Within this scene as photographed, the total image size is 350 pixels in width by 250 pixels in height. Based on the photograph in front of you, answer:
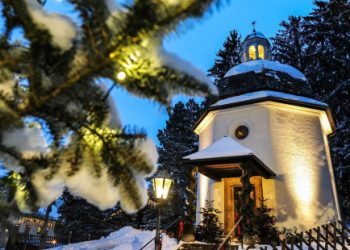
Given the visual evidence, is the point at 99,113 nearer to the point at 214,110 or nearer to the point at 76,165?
the point at 76,165

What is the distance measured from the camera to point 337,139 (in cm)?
2375

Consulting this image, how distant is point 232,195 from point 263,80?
21.2 ft

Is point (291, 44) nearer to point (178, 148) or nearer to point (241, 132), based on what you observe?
point (178, 148)

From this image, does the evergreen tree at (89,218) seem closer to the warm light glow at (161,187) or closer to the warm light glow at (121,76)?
the warm light glow at (161,187)

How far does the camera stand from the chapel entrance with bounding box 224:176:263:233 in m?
13.1

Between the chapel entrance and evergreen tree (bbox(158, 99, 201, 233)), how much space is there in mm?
12196

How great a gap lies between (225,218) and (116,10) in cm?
1343

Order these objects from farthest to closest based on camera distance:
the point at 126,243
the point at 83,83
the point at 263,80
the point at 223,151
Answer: the point at 263,80 → the point at 126,243 → the point at 223,151 → the point at 83,83

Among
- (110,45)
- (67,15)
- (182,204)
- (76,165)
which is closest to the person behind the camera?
(110,45)

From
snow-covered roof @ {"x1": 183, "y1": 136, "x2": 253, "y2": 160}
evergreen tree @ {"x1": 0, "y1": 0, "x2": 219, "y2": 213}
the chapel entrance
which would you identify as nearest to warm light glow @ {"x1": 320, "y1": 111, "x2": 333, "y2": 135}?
the chapel entrance

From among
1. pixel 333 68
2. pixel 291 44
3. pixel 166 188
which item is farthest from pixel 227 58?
pixel 166 188

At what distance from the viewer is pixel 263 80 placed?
16.1 meters

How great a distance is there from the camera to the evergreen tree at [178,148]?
93.9 ft

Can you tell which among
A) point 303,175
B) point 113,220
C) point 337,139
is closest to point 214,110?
point 303,175
